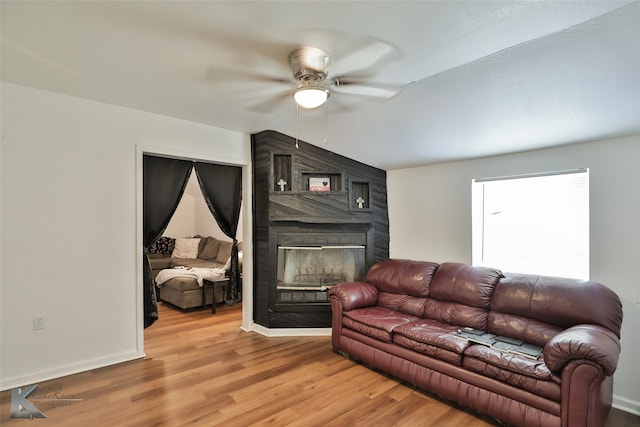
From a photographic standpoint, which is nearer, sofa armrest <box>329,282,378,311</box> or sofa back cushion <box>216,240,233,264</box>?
sofa armrest <box>329,282,378,311</box>

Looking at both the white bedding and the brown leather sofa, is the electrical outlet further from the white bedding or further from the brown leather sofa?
the brown leather sofa

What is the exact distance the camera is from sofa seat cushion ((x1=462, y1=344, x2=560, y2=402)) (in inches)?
79.6

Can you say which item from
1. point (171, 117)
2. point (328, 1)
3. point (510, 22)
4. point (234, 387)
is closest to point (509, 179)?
point (510, 22)

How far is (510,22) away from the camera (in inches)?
66.8

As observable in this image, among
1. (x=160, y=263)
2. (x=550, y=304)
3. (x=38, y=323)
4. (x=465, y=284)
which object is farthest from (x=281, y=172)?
(x=160, y=263)

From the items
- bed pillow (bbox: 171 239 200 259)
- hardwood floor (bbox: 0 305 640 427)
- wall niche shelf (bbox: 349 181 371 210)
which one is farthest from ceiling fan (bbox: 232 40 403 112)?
bed pillow (bbox: 171 239 200 259)

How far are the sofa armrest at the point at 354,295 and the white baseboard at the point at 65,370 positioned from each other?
207cm

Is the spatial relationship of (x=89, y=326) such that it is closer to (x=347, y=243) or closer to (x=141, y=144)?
(x=141, y=144)

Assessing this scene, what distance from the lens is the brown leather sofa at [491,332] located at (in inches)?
76.9

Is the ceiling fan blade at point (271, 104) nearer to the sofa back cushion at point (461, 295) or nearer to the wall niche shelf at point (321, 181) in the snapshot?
the wall niche shelf at point (321, 181)

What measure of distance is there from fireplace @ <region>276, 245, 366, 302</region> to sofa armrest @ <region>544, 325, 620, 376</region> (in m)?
2.32

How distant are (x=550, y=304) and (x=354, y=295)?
1.71 m

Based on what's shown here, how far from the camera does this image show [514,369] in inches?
85.2

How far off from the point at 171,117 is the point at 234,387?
9.03ft
